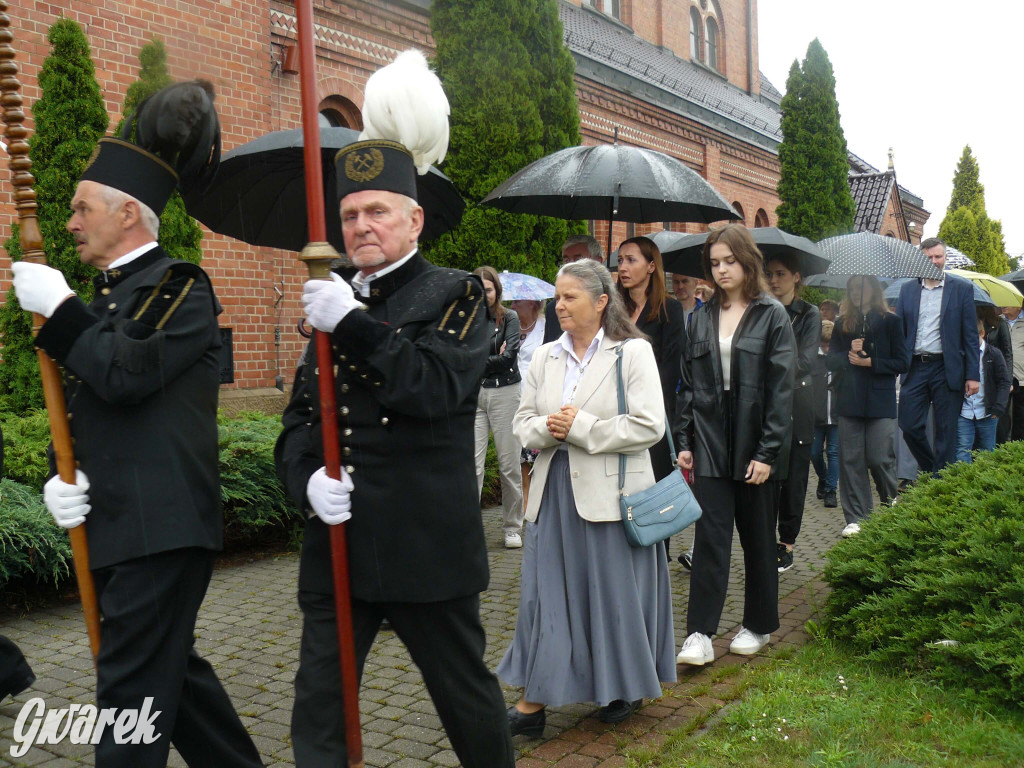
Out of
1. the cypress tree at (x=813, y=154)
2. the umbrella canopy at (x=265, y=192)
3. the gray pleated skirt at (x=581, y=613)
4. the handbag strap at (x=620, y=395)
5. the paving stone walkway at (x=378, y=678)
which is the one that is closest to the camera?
the paving stone walkway at (x=378, y=678)

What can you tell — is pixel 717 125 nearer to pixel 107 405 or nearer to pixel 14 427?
pixel 14 427

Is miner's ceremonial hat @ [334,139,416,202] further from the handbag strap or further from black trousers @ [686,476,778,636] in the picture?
black trousers @ [686,476,778,636]

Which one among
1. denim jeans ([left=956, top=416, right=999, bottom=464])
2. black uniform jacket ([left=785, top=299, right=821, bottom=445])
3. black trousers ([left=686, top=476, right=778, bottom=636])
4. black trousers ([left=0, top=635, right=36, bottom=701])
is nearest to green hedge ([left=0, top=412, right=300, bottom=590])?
black trousers ([left=0, top=635, right=36, bottom=701])

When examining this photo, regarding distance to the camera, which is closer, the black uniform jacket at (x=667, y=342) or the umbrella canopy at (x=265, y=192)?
the umbrella canopy at (x=265, y=192)

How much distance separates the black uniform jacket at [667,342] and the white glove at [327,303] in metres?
3.83

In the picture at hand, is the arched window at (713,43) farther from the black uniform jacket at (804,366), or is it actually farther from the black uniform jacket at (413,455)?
the black uniform jacket at (413,455)

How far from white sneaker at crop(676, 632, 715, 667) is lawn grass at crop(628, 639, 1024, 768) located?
0.95 ft

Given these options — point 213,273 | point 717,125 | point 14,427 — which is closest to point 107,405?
point 14,427

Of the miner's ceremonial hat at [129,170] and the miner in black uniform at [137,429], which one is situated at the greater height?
the miner's ceremonial hat at [129,170]

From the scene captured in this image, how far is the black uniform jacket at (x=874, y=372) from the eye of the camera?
8031 mm

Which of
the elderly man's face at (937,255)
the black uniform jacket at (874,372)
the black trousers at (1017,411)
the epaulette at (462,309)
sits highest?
the elderly man's face at (937,255)

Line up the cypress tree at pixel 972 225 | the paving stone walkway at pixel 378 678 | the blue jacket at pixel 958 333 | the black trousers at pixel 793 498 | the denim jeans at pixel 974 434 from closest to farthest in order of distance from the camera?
1. the paving stone walkway at pixel 378 678
2. the black trousers at pixel 793 498
3. the blue jacket at pixel 958 333
4. the denim jeans at pixel 974 434
5. the cypress tree at pixel 972 225

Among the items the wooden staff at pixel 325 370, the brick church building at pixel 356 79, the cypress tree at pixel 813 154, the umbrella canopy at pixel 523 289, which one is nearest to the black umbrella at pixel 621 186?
the umbrella canopy at pixel 523 289

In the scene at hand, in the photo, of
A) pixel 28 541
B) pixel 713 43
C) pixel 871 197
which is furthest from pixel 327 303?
pixel 871 197
